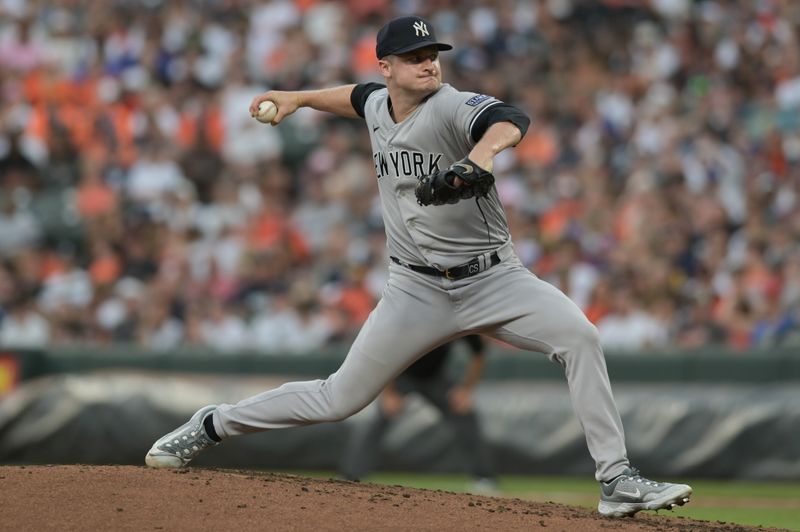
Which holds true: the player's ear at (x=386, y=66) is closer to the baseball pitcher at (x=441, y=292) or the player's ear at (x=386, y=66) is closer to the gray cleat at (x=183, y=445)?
the baseball pitcher at (x=441, y=292)

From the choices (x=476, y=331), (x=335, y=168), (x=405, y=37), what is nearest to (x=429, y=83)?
(x=405, y=37)

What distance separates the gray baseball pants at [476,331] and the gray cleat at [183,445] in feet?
1.21

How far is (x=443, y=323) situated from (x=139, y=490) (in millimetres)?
1474

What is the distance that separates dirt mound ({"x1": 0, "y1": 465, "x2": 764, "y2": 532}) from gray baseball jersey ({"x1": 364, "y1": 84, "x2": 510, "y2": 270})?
3.52 ft

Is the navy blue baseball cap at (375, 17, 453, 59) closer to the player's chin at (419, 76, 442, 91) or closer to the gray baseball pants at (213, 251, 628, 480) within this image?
the player's chin at (419, 76, 442, 91)

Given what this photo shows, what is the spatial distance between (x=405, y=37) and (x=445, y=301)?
1154mm

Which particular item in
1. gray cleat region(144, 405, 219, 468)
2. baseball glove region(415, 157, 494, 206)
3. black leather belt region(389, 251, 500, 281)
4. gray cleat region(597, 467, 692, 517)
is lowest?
gray cleat region(597, 467, 692, 517)

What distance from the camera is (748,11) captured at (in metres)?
15.8

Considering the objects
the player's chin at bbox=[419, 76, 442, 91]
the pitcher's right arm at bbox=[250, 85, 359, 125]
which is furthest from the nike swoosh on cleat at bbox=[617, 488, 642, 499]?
the pitcher's right arm at bbox=[250, 85, 359, 125]

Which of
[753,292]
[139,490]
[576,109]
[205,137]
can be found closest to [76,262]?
[205,137]

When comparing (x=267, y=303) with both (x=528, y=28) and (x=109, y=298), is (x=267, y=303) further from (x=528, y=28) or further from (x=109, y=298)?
(x=528, y=28)

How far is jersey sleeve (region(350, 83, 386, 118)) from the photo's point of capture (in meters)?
6.11

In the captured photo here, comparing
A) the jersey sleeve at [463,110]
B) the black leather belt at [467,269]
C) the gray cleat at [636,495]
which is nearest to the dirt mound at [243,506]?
the gray cleat at [636,495]

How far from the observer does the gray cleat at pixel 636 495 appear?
543 centimetres
